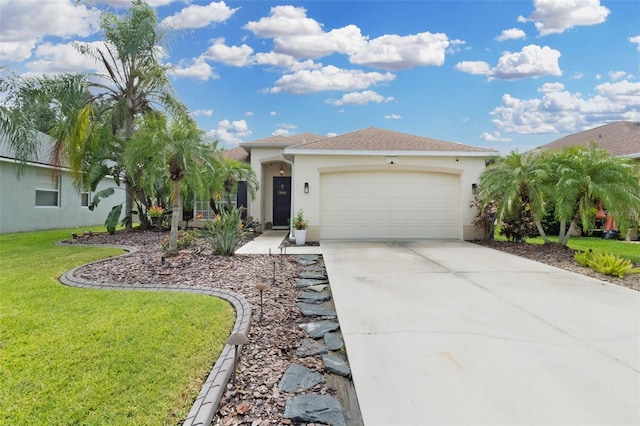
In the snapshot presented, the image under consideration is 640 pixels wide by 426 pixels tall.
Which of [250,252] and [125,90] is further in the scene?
[125,90]

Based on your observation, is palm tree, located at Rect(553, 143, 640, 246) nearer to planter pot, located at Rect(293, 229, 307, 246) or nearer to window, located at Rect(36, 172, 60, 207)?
planter pot, located at Rect(293, 229, 307, 246)

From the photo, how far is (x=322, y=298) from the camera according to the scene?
5.68 metres

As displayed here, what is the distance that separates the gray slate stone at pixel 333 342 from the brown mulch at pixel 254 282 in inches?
11.7

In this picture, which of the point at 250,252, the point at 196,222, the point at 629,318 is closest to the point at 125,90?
the point at 196,222

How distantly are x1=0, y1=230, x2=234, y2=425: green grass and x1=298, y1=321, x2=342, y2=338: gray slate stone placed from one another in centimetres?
97

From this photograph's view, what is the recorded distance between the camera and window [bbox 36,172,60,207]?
15398 millimetres

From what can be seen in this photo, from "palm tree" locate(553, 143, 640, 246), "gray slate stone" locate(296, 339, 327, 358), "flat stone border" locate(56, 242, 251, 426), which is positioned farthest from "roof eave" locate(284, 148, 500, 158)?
"gray slate stone" locate(296, 339, 327, 358)

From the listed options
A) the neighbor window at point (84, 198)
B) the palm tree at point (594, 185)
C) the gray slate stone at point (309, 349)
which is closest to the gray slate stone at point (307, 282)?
the gray slate stone at point (309, 349)

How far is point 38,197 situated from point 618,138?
85.8ft

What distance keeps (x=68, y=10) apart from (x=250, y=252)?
12.8m

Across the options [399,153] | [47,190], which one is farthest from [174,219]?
[47,190]

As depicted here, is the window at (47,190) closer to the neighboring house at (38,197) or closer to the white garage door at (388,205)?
the neighboring house at (38,197)

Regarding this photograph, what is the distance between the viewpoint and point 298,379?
3238 millimetres

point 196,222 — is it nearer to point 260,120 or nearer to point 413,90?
point 260,120
